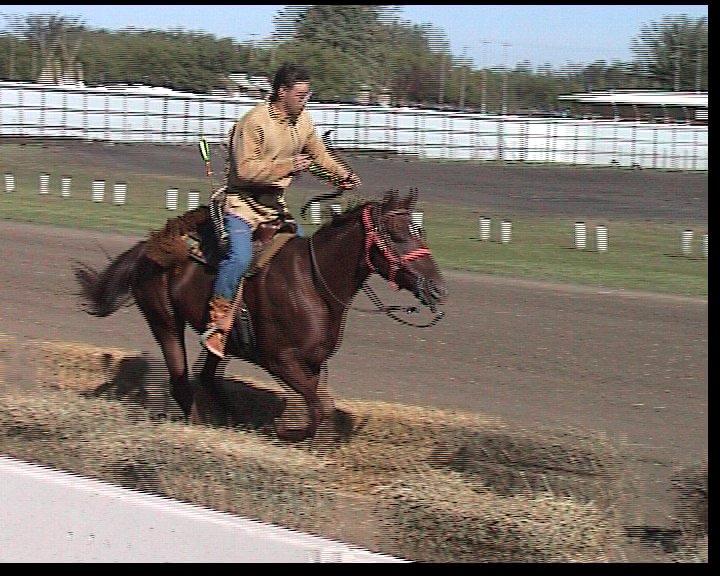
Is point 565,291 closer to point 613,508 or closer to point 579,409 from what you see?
point 579,409

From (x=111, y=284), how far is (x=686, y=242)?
1098 centimetres

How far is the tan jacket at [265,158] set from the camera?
7.06 meters

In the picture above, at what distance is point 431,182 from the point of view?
25.6 meters

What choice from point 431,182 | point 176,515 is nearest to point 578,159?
point 431,182

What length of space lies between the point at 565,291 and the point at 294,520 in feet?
29.9

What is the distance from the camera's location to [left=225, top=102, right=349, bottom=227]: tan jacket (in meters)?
7.06

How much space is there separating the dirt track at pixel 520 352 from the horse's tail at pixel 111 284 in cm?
67

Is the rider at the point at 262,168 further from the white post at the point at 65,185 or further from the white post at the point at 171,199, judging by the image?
the white post at the point at 65,185

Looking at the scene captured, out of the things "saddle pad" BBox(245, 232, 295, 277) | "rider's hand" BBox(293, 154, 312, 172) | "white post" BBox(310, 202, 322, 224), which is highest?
"rider's hand" BBox(293, 154, 312, 172)

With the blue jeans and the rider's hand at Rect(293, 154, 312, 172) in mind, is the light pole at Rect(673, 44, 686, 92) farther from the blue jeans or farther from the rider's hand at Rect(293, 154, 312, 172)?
the blue jeans

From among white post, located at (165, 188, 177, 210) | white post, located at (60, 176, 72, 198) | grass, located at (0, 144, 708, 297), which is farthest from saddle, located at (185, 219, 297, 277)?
white post, located at (60, 176, 72, 198)

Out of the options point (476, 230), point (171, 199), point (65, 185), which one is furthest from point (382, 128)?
point (65, 185)

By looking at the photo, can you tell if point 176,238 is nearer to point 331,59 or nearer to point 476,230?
point 331,59

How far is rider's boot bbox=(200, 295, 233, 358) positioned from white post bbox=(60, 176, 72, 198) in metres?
16.3
